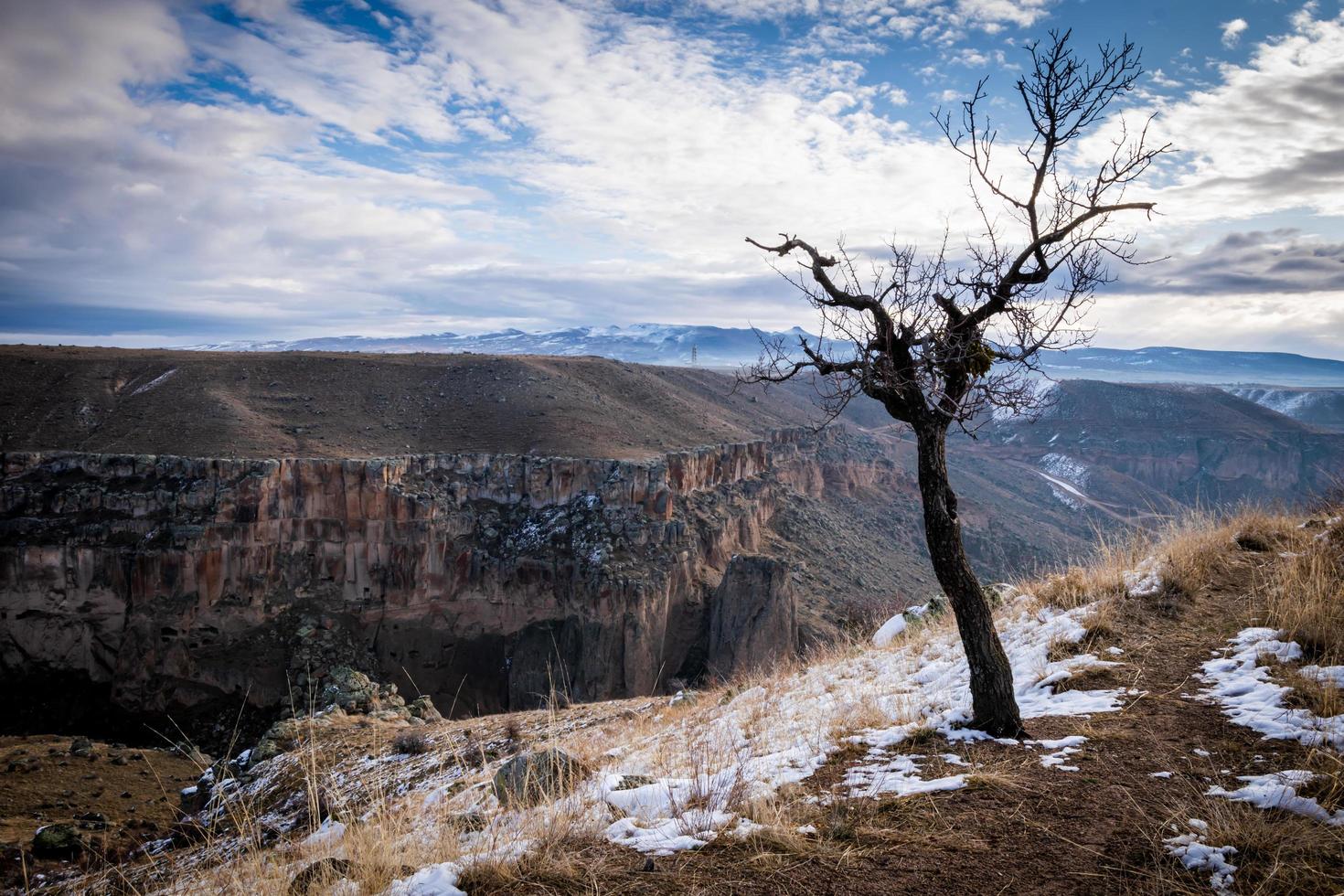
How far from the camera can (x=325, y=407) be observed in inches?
1553

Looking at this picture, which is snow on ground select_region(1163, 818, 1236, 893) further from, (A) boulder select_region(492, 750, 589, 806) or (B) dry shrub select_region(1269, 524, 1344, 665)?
(A) boulder select_region(492, 750, 589, 806)

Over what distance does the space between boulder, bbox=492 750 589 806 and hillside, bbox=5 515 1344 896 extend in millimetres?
44

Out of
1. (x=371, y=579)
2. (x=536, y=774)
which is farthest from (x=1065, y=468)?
(x=536, y=774)

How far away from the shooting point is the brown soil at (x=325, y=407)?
32906 millimetres

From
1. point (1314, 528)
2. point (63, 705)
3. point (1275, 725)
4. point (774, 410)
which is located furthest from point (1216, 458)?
point (63, 705)

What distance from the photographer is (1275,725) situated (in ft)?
14.1

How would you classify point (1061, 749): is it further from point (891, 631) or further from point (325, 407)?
point (325, 407)

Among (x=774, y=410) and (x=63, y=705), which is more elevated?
(x=774, y=410)

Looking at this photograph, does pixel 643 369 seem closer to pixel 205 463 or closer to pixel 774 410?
pixel 774 410

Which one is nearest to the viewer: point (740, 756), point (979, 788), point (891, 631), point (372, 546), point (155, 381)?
point (979, 788)

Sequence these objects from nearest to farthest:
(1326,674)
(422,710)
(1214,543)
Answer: (1326,674)
(1214,543)
(422,710)

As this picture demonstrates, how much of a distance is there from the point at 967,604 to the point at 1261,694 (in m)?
2.07

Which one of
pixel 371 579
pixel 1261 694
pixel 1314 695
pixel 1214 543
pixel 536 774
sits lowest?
pixel 371 579

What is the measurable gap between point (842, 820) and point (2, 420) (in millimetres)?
A: 44647
